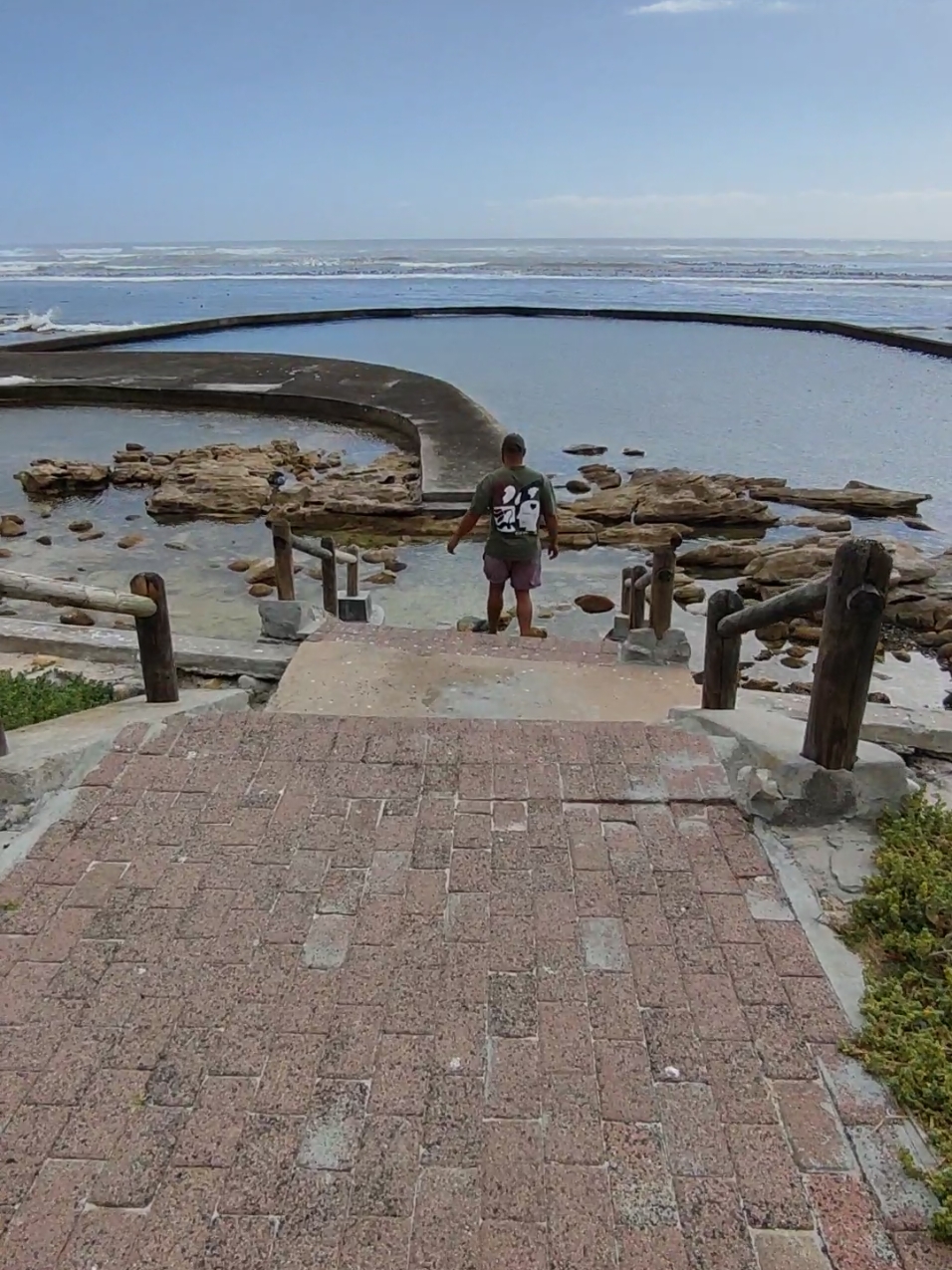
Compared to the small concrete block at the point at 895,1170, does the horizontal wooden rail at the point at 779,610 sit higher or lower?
higher

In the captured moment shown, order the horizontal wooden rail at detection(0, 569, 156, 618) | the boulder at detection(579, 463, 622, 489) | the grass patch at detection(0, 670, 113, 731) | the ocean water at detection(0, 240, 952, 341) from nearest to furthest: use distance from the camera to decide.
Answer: the horizontal wooden rail at detection(0, 569, 156, 618) < the grass patch at detection(0, 670, 113, 731) < the boulder at detection(579, 463, 622, 489) < the ocean water at detection(0, 240, 952, 341)

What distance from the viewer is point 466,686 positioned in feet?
16.9

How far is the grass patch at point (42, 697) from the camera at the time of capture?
4.28 metres

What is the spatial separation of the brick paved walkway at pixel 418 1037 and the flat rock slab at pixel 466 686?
141 cm

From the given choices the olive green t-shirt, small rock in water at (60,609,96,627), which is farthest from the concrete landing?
small rock in water at (60,609,96,627)

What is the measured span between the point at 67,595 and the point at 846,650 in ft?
10.1

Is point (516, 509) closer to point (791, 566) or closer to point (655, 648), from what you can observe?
point (655, 648)

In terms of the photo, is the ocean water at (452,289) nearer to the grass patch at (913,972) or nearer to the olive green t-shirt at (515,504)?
the olive green t-shirt at (515,504)

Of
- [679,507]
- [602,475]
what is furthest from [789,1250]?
[602,475]

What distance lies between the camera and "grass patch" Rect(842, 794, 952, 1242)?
2.08 meters

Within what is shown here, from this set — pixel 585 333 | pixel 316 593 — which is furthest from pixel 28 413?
pixel 585 333

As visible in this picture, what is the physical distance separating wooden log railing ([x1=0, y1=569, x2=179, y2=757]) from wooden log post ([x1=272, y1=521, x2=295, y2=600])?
96.3 inches

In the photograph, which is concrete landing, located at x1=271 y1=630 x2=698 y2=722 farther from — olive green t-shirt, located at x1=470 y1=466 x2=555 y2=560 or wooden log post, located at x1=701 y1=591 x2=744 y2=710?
olive green t-shirt, located at x1=470 y1=466 x2=555 y2=560

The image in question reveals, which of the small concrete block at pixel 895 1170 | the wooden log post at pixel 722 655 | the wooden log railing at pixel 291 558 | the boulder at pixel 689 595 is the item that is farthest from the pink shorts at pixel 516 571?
the small concrete block at pixel 895 1170
